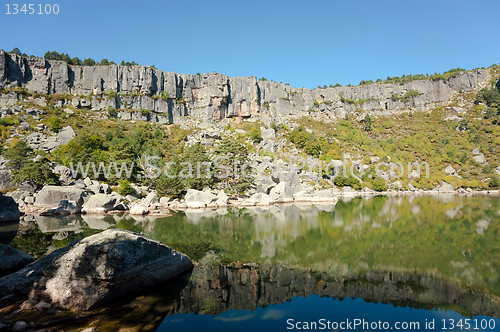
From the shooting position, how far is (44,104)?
234 ft

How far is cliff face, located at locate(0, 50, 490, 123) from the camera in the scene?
76812 millimetres

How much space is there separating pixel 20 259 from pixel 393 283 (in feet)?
43.2

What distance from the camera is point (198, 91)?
9206 cm

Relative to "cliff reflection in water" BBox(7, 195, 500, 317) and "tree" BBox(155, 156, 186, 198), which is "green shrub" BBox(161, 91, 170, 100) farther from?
"cliff reflection in water" BBox(7, 195, 500, 317)

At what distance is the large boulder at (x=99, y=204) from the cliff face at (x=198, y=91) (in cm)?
5795

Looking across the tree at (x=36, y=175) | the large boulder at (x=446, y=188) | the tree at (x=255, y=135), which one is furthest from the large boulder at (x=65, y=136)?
the large boulder at (x=446, y=188)

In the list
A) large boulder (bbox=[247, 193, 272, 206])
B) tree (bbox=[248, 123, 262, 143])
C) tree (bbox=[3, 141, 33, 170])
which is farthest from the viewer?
tree (bbox=[248, 123, 262, 143])

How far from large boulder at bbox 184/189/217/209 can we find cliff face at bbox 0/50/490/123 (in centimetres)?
5728

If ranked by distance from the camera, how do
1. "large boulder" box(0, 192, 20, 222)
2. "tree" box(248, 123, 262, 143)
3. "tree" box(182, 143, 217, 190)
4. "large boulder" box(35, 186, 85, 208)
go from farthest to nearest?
"tree" box(248, 123, 262, 143) < "tree" box(182, 143, 217, 190) < "large boulder" box(35, 186, 85, 208) < "large boulder" box(0, 192, 20, 222)

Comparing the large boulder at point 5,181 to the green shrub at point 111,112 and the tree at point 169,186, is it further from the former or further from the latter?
the green shrub at point 111,112

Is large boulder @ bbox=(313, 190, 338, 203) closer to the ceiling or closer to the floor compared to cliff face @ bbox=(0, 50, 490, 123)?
closer to the floor

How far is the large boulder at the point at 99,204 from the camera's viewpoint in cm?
2698

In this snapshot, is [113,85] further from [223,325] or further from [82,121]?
[223,325]

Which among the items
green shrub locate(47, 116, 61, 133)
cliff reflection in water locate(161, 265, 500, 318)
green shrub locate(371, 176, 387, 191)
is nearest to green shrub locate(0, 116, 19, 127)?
green shrub locate(47, 116, 61, 133)
